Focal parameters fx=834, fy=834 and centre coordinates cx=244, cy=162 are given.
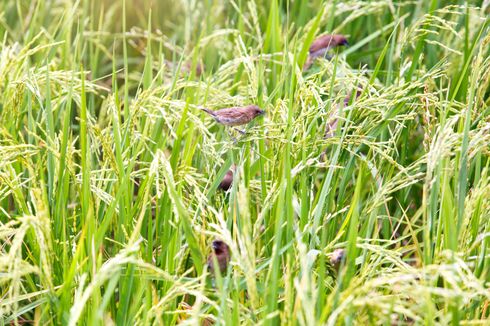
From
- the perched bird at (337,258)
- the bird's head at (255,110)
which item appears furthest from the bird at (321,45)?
the perched bird at (337,258)

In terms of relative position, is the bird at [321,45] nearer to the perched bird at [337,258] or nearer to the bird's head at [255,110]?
the bird's head at [255,110]

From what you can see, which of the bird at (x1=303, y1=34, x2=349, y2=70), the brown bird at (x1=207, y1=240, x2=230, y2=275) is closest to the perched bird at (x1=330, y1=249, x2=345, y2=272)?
the brown bird at (x1=207, y1=240, x2=230, y2=275)

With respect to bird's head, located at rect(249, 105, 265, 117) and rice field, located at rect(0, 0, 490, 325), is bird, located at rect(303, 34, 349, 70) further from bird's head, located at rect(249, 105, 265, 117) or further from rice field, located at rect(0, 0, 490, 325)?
bird's head, located at rect(249, 105, 265, 117)

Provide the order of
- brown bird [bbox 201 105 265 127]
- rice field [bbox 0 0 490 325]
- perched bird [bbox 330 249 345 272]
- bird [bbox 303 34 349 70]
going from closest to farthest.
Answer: rice field [bbox 0 0 490 325]
perched bird [bbox 330 249 345 272]
brown bird [bbox 201 105 265 127]
bird [bbox 303 34 349 70]

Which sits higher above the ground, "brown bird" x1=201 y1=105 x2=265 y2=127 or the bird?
the bird

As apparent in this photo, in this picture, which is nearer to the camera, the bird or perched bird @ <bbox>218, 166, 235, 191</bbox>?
perched bird @ <bbox>218, 166, 235, 191</bbox>

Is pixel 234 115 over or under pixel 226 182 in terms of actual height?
over

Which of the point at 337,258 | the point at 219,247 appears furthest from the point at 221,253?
the point at 337,258

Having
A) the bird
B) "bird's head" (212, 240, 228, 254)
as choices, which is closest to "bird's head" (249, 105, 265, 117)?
"bird's head" (212, 240, 228, 254)

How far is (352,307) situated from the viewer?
3.91ft

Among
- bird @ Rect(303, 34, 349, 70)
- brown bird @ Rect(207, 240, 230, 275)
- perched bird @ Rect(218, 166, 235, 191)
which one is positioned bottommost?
brown bird @ Rect(207, 240, 230, 275)

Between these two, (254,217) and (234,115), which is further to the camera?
(254,217)

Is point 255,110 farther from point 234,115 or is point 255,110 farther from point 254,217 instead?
point 254,217

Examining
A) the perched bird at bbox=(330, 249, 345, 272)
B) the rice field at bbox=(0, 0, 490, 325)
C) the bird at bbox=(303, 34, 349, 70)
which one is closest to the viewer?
the rice field at bbox=(0, 0, 490, 325)
